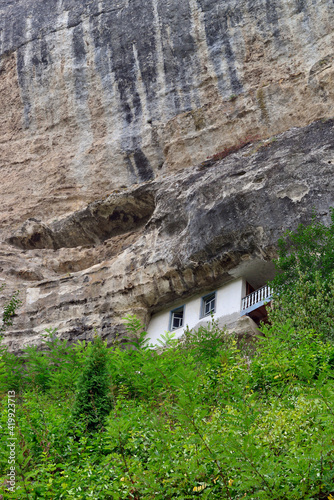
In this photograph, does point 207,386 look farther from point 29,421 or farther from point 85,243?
point 85,243

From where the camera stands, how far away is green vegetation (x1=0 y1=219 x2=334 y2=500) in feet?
24.6

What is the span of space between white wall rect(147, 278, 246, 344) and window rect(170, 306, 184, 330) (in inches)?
5.5

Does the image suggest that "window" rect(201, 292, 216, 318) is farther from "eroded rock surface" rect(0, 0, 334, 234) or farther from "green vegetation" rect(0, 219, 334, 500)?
"eroded rock surface" rect(0, 0, 334, 234)

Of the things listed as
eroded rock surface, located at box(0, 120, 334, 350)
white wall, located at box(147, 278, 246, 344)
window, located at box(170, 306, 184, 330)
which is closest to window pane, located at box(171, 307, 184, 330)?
window, located at box(170, 306, 184, 330)

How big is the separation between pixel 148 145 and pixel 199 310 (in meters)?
8.61

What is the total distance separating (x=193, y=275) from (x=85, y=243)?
7221 millimetres

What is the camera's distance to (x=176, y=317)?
71.2 ft

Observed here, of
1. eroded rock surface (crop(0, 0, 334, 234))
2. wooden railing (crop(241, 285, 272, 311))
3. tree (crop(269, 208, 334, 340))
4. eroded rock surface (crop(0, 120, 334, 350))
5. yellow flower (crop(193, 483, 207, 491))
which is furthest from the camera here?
eroded rock surface (crop(0, 0, 334, 234))

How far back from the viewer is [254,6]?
2656cm

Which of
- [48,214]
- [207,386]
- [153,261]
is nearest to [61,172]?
[48,214]

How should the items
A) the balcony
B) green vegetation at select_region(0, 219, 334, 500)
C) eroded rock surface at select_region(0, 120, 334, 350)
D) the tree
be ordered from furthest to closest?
eroded rock surface at select_region(0, 120, 334, 350)
the balcony
the tree
green vegetation at select_region(0, 219, 334, 500)

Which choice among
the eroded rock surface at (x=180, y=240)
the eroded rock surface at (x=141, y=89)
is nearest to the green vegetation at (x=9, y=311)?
the eroded rock surface at (x=180, y=240)

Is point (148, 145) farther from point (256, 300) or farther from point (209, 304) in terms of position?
point (256, 300)

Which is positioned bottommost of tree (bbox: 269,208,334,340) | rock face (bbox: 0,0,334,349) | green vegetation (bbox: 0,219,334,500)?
green vegetation (bbox: 0,219,334,500)
